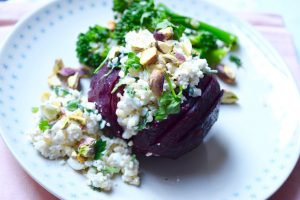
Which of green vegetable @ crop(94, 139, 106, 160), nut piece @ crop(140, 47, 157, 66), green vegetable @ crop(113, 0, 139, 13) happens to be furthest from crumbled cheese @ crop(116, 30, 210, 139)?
green vegetable @ crop(113, 0, 139, 13)

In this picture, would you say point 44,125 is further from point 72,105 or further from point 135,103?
point 135,103

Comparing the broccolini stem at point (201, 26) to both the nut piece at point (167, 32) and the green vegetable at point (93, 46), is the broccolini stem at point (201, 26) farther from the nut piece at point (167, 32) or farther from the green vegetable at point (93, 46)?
the nut piece at point (167, 32)

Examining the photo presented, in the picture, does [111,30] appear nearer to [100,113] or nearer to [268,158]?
[100,113]

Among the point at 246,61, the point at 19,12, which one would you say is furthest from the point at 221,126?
the point at 19,12

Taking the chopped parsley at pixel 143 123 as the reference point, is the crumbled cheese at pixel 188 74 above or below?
above

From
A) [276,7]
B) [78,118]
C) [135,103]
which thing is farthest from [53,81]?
[276,7]

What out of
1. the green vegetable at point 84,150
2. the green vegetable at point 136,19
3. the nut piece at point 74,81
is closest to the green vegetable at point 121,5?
the green vegetable at point 136,19

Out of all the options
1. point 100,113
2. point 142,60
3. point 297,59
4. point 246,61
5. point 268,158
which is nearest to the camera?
point 142,60
